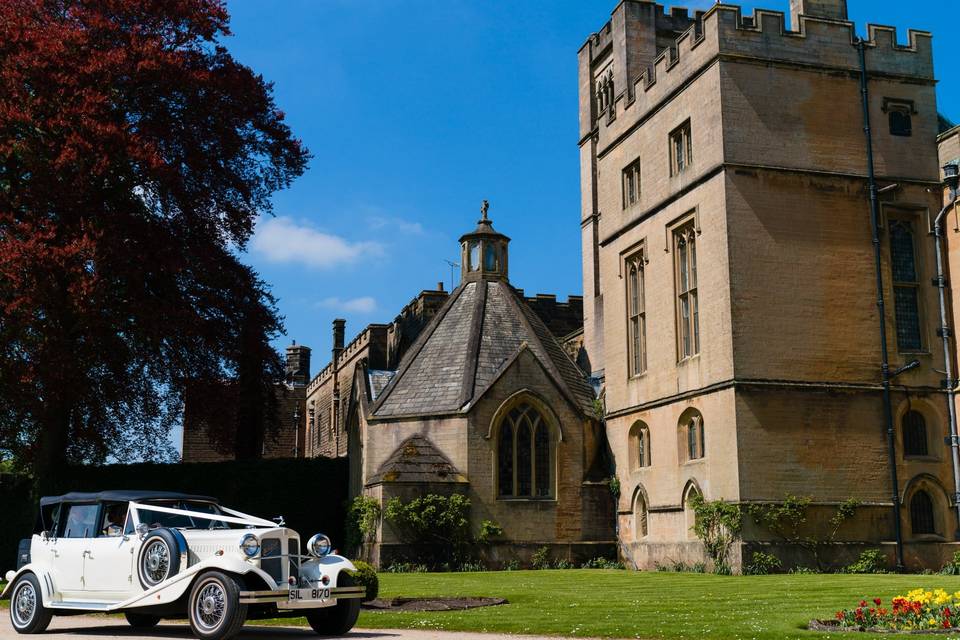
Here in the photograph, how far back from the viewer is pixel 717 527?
2256 cm

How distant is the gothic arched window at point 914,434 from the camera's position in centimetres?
2333

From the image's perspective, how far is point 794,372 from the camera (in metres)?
22.8

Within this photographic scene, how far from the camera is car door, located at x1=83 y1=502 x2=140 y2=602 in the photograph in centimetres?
1184

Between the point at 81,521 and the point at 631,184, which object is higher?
the point at 631,184

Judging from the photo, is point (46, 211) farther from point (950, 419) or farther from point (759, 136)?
point (950, 419)

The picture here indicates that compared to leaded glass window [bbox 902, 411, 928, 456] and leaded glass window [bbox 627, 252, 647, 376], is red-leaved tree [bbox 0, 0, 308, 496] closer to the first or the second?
leaded glass window [bbox 627, 252, 647, 376]

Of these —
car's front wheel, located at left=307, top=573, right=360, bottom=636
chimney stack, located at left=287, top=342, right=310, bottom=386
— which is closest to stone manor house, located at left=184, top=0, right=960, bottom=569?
car's front wheel, located at left=307, top=573, right=360, bottom=636

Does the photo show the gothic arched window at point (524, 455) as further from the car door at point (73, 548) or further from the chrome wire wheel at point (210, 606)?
the chrome wire wheel at point (210, 606)

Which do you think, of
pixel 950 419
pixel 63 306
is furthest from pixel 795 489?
pixel 63 306

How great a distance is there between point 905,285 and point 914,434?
3330mm

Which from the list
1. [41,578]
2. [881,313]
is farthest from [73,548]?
[881,313]

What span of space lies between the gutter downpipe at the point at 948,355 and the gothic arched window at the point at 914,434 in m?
0.54

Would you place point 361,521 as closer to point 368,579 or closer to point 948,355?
point 368,579

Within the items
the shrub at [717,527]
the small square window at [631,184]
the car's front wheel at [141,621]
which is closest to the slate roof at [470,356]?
the small square window at [631,184]
